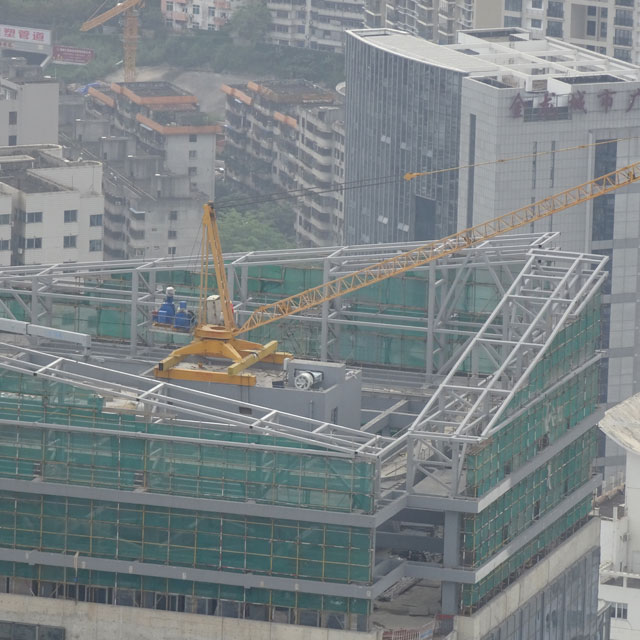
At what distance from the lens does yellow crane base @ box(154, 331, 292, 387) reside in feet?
618

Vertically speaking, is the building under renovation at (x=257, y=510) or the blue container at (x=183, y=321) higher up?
the blue container at (x=183, y=321)

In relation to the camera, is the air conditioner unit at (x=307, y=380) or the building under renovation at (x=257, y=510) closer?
the building under renovation at (x=257, y=510)

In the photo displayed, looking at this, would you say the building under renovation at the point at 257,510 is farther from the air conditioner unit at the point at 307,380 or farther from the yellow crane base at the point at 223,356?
the yellow crane base at the point at 223,356

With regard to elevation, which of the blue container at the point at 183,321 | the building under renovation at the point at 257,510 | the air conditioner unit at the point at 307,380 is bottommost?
the building under renovation at the point at 257,510

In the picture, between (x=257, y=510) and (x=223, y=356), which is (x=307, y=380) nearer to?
(x=223, y=356)

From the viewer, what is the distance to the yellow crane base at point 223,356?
7411 inches

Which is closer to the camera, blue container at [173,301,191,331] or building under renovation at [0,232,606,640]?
building under renovation at [0,232,606,640]

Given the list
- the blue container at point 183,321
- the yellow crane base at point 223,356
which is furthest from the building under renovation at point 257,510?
the blue container at point 183,321

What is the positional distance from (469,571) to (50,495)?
2683 cm

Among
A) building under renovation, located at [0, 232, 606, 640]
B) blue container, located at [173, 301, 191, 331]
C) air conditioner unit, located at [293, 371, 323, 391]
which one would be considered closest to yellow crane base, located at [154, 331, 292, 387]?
blue container, located at [173, 301, 191, 331]

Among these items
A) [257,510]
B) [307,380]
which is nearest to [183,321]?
[307,380]

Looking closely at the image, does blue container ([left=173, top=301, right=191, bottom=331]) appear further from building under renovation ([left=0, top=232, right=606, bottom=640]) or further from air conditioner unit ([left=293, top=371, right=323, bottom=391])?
air conditioner unit ([left=293, top=371, right=323, bottom=391])

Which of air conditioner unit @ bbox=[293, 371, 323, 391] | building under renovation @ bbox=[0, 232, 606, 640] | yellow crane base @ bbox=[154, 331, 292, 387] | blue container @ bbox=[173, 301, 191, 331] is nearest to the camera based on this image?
building under renovation @ bbox=[0, 232, 606, 640]

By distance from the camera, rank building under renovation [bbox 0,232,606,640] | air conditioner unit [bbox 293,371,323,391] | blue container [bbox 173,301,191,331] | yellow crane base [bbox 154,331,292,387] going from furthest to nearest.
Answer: blue container [bbox 173,301,191,331], yellow crane base [bbox 154,331,292,387], air conditioner unit [bbox 293,371,323,391], building under renovation [bbox 0,232,606,640]
